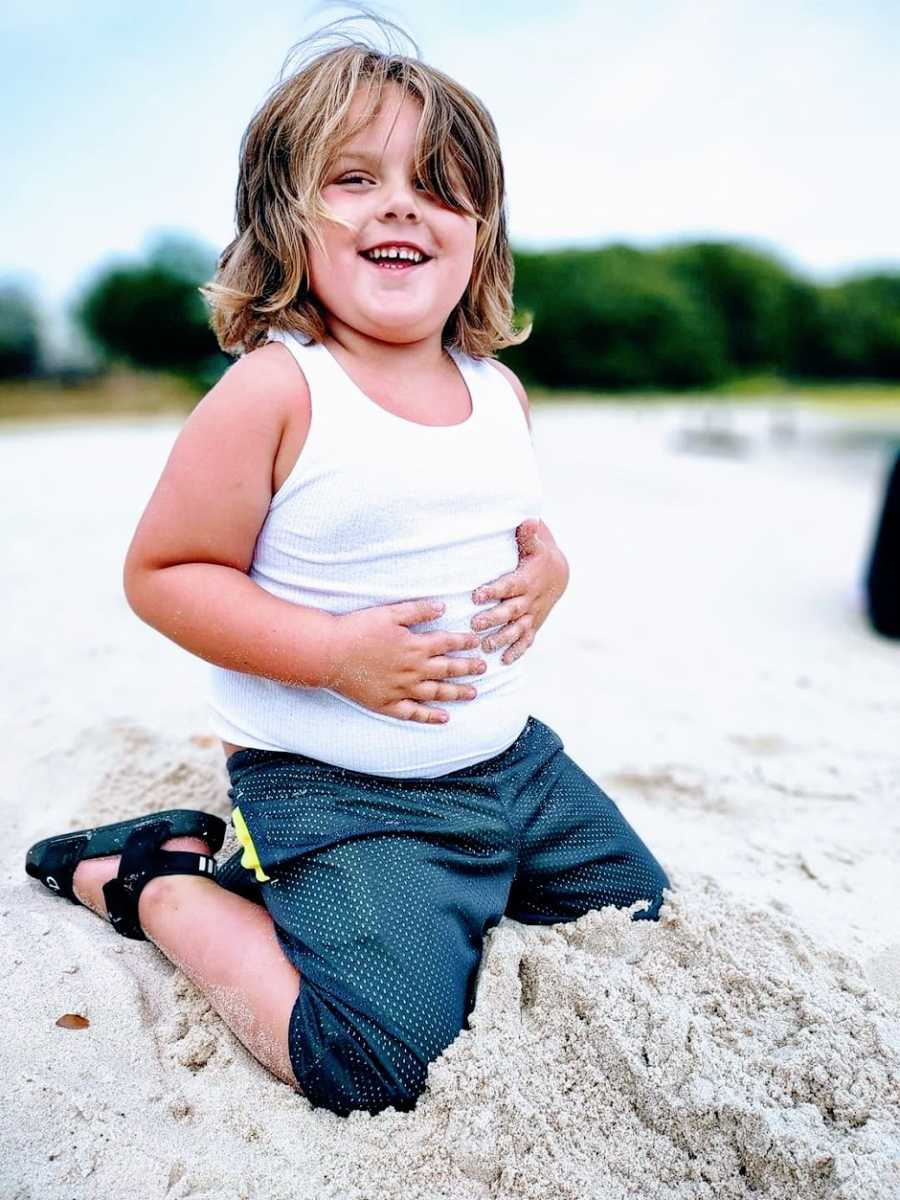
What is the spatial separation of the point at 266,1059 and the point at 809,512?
18.4 feet

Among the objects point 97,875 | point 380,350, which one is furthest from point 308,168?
point 97,875

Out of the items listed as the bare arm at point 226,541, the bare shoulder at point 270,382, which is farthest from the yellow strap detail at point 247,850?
the bare shoulder at point 270,382

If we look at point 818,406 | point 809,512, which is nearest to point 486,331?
point 809,512

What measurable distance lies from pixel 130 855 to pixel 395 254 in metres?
0.97

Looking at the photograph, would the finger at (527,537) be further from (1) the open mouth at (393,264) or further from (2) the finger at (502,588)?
(1) the open mouth at (393,264)

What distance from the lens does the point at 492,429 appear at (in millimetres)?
1676

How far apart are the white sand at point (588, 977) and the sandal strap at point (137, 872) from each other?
3 centimetres

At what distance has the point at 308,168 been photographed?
153 centimetres

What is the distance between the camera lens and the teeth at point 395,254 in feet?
5.11

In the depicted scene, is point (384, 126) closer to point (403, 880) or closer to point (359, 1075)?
point (403, 880)

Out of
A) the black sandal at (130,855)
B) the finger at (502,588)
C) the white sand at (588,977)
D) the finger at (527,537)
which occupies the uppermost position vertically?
the finger at (527,537)

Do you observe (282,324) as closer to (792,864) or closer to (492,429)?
(492,429)

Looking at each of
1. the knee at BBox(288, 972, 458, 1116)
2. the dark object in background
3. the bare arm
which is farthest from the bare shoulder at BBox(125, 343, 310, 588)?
the dark object in background

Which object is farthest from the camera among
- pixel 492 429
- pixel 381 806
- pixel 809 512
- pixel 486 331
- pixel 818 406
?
pixel 818 406
